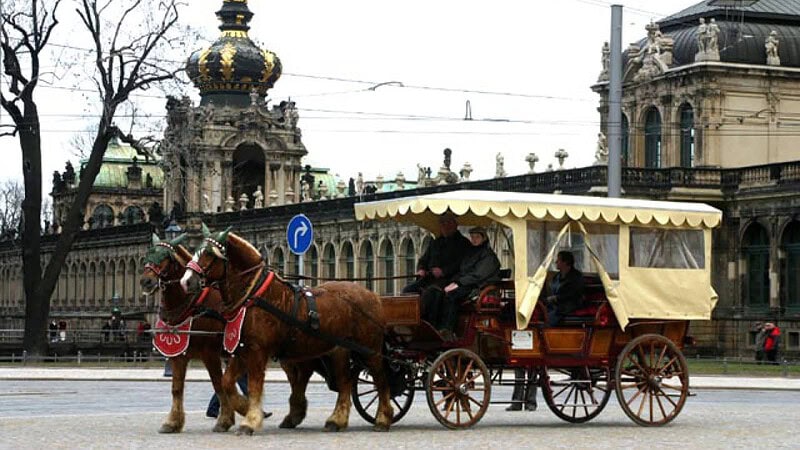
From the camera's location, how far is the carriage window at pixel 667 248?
82.3 feet

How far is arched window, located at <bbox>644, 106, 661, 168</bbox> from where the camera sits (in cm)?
7319

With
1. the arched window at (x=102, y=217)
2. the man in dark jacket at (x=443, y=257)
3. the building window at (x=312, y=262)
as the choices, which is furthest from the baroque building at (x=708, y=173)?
the arched window at (x=102, y=217)

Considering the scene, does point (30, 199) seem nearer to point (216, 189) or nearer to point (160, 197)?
point (216, 189)

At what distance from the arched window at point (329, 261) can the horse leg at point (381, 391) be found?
2532 inches

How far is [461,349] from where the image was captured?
2341 cm

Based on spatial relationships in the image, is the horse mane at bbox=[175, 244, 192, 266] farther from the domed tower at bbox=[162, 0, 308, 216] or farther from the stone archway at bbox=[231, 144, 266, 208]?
the stone archway at bbox=[231, 144, 266, 208]

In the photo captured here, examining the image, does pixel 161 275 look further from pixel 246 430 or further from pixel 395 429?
pixel 395 429

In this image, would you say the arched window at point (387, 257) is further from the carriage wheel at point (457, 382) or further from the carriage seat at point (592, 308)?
the carriage wheel at point (457, 382)

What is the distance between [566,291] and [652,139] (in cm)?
4984

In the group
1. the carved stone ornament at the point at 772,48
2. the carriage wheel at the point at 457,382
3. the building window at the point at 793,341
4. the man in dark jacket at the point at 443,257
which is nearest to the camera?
the carriage wheel at the point at 457,382

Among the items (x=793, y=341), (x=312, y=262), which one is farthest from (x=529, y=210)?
(x=312, y=262)

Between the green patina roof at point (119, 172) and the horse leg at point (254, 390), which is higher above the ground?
the green patina roof at point (119, 172)

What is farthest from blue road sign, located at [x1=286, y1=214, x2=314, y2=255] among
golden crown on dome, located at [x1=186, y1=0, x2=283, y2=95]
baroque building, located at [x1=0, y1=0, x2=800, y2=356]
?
golden crown on dome, located at [x1=186, y1=0, x2=283, y2=95]

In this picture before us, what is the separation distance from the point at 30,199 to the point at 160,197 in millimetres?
86294
